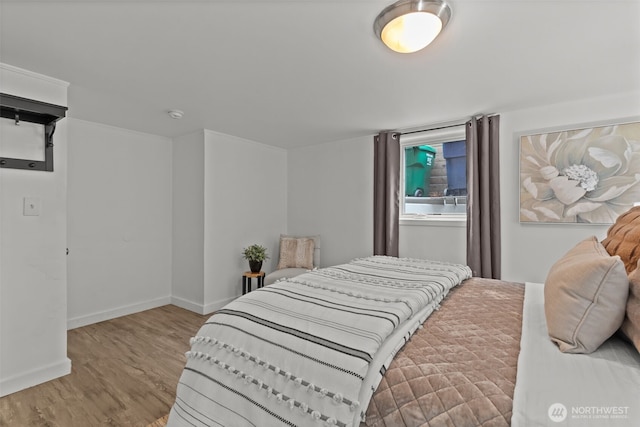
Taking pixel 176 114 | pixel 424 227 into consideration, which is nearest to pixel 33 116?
pixel 176 114

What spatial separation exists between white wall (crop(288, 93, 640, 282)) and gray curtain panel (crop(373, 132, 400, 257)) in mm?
177

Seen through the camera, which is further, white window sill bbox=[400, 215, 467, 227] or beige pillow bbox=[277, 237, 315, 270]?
beige pillow bbox=[277, 237, 315, 270]

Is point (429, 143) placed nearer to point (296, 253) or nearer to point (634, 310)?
point (296, 253)

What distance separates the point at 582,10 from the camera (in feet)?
5.05

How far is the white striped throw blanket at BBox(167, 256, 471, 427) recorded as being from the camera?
0.97 meters

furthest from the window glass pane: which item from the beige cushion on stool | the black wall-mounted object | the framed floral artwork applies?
the framed floral artwork

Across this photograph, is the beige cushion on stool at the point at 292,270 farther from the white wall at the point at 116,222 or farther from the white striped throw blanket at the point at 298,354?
the white striped throw blanket at the point at 298,354

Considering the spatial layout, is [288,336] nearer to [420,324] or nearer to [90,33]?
[420,324]

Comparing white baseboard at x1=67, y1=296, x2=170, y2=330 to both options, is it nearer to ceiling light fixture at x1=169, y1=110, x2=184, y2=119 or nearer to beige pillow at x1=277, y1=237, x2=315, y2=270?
beige pillow at x1=277, y1=237, x2=315, y2=270

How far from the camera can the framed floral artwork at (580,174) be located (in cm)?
253

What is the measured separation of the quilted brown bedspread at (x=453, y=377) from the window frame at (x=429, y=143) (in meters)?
2.21

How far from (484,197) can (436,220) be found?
1.97ft

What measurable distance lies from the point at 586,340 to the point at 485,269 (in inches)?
87.3

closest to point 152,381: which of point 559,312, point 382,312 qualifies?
point 382,312
